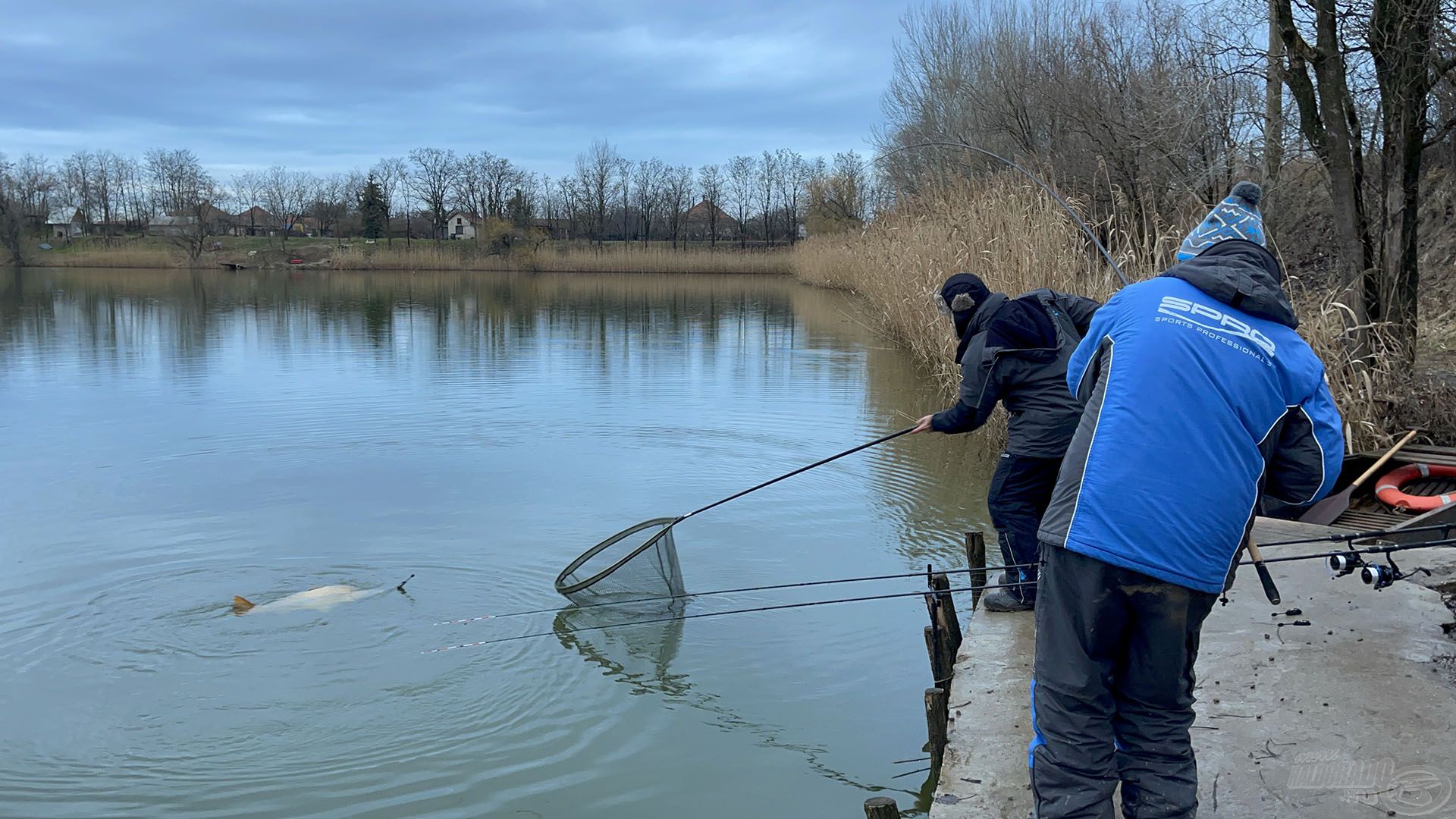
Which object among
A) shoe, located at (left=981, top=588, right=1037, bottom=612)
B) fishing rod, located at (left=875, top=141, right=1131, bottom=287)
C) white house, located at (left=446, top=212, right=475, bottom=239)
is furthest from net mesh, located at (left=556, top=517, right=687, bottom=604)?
white house, located at (left=446, top=212, right=475, bottom=239)

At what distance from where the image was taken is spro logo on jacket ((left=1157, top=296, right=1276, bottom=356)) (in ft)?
8.97

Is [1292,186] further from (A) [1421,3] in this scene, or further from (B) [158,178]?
(B) [158,178]

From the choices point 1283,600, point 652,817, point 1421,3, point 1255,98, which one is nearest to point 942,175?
point 1255,98

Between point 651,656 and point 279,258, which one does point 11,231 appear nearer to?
point 279,258

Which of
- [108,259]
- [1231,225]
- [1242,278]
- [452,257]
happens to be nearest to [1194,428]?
[1242,278]

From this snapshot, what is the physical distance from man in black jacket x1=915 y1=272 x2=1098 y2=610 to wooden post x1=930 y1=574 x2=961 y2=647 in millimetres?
288

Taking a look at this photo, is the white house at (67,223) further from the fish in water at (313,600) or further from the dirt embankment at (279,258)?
the fish in water at (313,600)

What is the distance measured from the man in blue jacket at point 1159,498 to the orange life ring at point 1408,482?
12.9ft

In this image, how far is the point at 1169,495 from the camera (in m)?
2.70

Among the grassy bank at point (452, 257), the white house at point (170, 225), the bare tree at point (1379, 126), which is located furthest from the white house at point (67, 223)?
the bare tree at point (1379, 126)

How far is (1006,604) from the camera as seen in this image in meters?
5.14

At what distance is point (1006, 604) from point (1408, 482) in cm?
315

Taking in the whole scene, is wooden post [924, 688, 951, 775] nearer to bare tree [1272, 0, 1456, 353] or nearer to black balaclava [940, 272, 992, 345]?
black balaclava [940, 272, 992, 345]

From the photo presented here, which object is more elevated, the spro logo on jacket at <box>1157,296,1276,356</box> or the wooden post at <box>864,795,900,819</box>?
the spro logo on jacket at <box>1157,296,1276,356</box>
